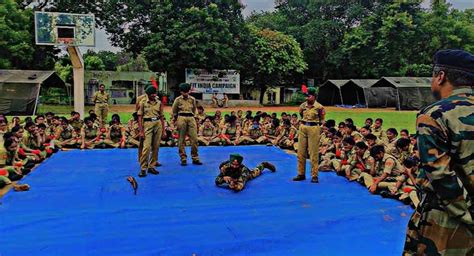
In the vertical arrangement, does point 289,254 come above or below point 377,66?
below

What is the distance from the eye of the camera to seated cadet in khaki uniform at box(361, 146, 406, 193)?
5992 millimetres

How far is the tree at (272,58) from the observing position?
28.8 meters

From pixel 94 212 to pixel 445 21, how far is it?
31726mm

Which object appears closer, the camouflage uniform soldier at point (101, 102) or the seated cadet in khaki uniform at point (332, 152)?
the seated cadet in khaki uniform at point (332, 152)

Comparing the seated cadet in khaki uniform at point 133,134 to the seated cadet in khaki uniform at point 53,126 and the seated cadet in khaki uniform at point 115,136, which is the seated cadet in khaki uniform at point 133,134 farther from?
the seated cadet in khaki uniform at point 53,126

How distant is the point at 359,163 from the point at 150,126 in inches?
134

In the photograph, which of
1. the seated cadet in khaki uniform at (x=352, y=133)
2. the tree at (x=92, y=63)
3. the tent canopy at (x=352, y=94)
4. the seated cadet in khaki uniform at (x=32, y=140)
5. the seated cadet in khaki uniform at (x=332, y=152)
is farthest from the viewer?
the tree at (x=92, y=63)

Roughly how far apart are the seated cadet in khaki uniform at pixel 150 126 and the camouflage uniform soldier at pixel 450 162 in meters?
5.53

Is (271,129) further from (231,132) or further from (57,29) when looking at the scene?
(57,29)

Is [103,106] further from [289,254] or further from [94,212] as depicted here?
[289,254]

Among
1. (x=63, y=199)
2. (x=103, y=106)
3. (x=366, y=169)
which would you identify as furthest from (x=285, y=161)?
(x=103, y=106)

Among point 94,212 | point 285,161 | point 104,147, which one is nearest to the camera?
point 94,212

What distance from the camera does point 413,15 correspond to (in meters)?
31.1

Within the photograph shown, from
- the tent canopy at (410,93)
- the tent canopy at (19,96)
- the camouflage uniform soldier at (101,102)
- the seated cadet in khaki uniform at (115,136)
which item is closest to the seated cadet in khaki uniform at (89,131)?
the seated cadet in khaki uniform at (115,136)
